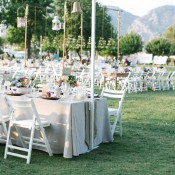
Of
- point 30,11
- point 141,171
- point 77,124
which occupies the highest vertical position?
point 30,11

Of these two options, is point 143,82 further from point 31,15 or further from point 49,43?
point 49,43

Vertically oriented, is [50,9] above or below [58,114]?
above

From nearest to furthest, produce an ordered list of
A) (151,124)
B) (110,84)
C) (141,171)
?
(141,171) → (151,124) → (110,84)

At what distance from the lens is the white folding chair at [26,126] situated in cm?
583

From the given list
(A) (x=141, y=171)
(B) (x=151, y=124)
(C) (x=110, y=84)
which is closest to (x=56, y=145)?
(A) (x=141, y=171)

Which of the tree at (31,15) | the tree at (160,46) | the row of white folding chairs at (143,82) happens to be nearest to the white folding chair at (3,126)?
the row of white folding chairs at (143,82)

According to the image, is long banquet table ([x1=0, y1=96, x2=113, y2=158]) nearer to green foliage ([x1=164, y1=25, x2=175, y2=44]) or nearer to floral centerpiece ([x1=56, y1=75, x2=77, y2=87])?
floral centerpiece ([x1=56, y1=75, x2=77, y2=87])

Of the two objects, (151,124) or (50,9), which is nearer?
(151,124)

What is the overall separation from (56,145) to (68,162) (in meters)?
0.43

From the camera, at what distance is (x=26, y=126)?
19.5 ft

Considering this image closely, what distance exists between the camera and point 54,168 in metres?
5.59

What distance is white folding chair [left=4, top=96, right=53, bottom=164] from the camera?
19.1ft

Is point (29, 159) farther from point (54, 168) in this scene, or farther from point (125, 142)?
point (125, 142)

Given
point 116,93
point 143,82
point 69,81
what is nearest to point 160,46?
point 143,82
